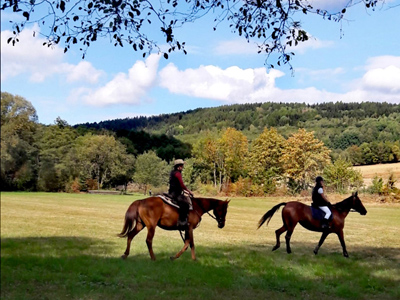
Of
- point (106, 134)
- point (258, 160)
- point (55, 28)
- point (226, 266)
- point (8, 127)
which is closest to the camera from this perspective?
point (8, 127)

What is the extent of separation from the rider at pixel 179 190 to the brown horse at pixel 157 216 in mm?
100

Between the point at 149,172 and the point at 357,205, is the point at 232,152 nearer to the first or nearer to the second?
the point at 149,172

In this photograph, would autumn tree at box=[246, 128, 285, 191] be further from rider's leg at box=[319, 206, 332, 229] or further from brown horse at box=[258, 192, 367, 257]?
rider's leg at box=[319, 206, 332, 229]

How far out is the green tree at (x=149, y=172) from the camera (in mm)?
5789

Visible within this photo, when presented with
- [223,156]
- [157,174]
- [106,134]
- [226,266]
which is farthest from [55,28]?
[226,266]

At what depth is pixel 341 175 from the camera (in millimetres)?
10312

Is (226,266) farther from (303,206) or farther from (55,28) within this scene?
(55,28)

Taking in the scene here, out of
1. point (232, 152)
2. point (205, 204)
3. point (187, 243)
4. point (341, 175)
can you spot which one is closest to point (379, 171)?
point (341, 175)

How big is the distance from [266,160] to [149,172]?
337cm

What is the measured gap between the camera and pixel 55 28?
540 cm

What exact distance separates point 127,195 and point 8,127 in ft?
9.20

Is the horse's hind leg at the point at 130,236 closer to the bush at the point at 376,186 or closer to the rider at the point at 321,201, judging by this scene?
the rider at the point at 321,201

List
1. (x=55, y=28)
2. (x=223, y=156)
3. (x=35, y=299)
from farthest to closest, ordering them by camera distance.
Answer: (x=223, y=156)
(x=55, y=28)
(x=35, y=299)

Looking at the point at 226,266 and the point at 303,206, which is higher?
the point at 303,206
